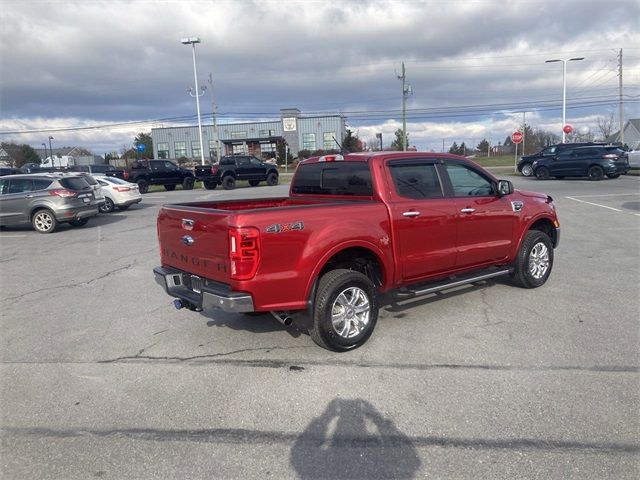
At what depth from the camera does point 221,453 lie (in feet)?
9.93

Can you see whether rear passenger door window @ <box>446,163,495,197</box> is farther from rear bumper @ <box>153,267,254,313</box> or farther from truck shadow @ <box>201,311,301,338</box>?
rear bumper @ <box>153,267,254,313</box>

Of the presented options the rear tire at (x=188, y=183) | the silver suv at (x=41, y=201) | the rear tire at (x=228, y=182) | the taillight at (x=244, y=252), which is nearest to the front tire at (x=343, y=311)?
the taillight at (x=244, y=252)

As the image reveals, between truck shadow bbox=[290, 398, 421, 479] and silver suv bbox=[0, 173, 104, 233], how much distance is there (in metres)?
12.0

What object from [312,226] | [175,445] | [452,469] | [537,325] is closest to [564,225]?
[537,325]

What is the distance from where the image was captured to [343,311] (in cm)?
446

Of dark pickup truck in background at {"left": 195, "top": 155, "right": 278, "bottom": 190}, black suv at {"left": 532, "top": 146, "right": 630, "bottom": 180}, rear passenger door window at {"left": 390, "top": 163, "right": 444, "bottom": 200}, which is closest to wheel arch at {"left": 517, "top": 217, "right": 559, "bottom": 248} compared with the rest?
rear passenger door window at {"left": 390, "top": 163, "right": 444, "bottom": 200}

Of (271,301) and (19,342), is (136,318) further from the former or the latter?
(271,301)

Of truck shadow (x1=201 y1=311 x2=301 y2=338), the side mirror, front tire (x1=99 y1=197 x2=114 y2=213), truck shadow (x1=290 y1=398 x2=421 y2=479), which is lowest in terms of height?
truck shadow (x1=290 y1=398 x2=421 y2=479)

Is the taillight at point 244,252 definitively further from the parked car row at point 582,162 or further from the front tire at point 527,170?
the front tire at point 527,170

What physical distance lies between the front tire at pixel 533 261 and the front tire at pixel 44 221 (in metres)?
11.9

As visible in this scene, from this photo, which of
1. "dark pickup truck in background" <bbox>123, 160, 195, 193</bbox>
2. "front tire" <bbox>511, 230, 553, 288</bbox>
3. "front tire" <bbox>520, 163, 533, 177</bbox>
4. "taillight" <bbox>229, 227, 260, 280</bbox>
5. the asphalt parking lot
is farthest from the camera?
"front tire" <bbox>520, 163, 533, 177</bbox>

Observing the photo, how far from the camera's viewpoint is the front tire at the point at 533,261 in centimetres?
618

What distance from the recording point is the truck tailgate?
398 centimetres

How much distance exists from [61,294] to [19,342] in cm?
191
